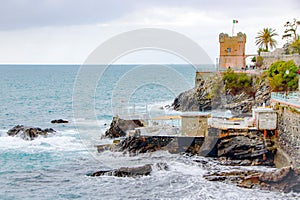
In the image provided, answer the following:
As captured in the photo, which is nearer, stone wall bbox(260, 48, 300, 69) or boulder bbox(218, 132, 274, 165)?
boulder bbox(218, 132, 274, 165)

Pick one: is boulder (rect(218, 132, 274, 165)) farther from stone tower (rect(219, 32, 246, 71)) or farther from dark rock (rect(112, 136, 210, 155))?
stone tower (rect(219, 32, 246, 71))

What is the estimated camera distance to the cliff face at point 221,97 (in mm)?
49406

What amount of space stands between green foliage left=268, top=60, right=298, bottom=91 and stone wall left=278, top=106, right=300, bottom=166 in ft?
47.8

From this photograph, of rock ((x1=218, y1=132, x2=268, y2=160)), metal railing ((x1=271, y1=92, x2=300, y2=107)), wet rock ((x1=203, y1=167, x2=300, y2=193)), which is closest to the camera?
wet rock ((x1=203, y1=167, x2=300, y2=193))

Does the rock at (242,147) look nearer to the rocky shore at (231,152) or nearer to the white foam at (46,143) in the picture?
the rocky shore at (231,152)

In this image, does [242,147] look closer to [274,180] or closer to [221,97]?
[274,180]

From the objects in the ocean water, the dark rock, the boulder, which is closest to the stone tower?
the ocean water

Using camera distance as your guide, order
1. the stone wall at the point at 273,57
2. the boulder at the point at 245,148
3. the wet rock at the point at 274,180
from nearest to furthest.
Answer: the wet rock at the point at 274,180, the boulder at the point at 245,148, the stone wall at the point at 273,57

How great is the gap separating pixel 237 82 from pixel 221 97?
3.26m

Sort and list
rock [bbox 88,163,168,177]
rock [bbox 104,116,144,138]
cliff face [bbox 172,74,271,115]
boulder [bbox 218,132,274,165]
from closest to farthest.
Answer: rock [bbox 88,163,168,177], boulder [bbox 218,132,274,165], rock [bbox 104,116,144,138], cliff face [bbox 172,74,271,115]

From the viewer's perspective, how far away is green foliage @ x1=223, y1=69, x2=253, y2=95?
52.9 meters

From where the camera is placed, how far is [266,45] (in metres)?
67.2

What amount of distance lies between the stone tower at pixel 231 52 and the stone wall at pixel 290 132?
33.7 meters

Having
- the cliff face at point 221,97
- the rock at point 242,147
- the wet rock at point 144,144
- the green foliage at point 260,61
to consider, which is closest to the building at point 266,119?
the rock at point 242,147
